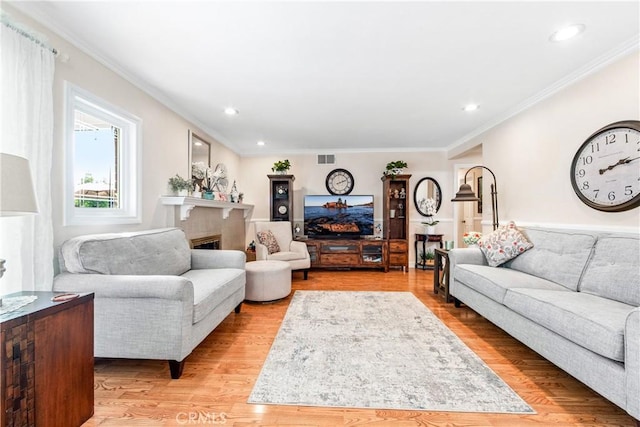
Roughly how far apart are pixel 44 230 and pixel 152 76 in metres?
1.65

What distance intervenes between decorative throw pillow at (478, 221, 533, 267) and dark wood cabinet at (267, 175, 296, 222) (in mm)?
3290

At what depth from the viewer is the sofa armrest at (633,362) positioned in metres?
1.26

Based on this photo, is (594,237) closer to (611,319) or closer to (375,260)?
(611,319)

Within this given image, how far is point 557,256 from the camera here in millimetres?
2418

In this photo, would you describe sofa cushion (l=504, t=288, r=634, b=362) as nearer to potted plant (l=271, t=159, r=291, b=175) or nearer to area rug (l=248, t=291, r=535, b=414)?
area rug (l=248, t=291, r=535, b=414)

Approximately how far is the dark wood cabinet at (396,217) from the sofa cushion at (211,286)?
3.10 meters

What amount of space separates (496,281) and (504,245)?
2.34 ft

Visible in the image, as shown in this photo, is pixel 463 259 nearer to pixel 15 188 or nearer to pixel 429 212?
pixel 429 212

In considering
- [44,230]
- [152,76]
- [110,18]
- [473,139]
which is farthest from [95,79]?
[473,139]

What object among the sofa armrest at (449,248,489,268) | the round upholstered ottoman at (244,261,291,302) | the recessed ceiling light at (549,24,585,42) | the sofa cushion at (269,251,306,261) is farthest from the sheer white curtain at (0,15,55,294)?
the sofa armrest at (449,248,489,268)

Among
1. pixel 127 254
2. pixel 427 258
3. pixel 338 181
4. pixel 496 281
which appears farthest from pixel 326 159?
pixel 127 254

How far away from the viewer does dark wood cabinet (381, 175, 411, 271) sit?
5055 mm

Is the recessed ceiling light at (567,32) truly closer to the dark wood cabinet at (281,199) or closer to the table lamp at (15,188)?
the table lamp at (15,188)

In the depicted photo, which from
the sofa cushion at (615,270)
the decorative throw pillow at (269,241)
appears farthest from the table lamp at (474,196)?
the decorative throw pillow at (269,241)
